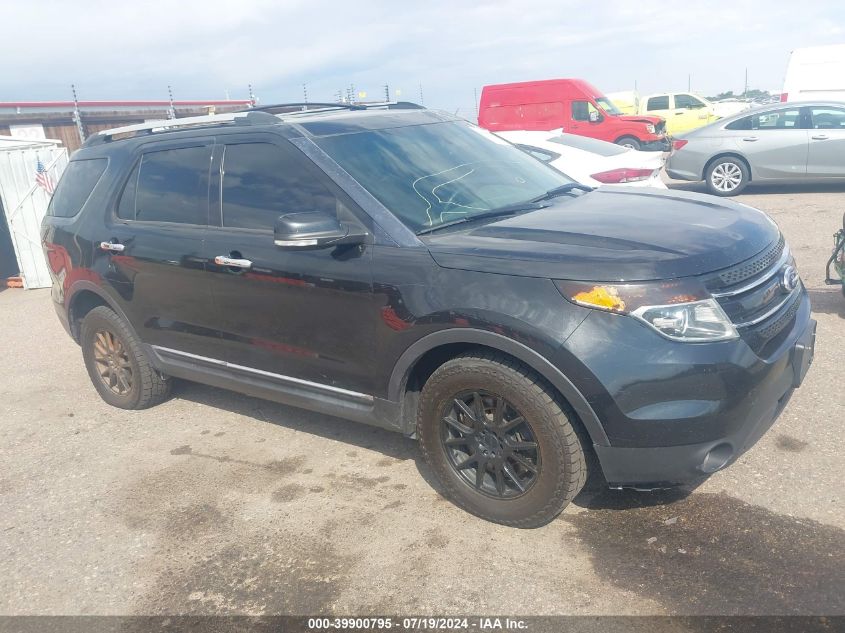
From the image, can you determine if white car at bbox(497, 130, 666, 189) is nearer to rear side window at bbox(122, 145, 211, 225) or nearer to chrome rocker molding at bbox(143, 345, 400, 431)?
rear side window at bbox(122, 145, 211, 225)

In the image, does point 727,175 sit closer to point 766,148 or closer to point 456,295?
point 766,148

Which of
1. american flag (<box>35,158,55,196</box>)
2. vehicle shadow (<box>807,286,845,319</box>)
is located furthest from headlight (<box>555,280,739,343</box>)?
american flag (<box>35,158,55,196</box>)

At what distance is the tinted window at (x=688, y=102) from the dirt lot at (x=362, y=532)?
1992 centimetres

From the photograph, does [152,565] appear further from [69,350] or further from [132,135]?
[69,350]

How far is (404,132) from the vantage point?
416 cm

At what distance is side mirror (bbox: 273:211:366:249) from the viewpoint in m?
3.30

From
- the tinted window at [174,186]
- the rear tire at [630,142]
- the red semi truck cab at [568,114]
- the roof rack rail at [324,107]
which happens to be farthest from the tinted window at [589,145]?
the rear tire at [630,142]

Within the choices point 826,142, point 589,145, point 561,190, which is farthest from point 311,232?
point 826,142

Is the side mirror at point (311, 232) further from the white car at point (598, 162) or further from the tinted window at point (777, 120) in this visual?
the tinted window at point (777, 120)

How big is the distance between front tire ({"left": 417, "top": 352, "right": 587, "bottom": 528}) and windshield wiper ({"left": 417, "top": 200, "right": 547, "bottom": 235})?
0.66 meters

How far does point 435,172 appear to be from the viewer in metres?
3.93

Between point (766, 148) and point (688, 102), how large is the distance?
38.9 feet

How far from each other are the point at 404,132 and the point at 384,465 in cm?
189

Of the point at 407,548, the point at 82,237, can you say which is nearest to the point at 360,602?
the point at 407,548
